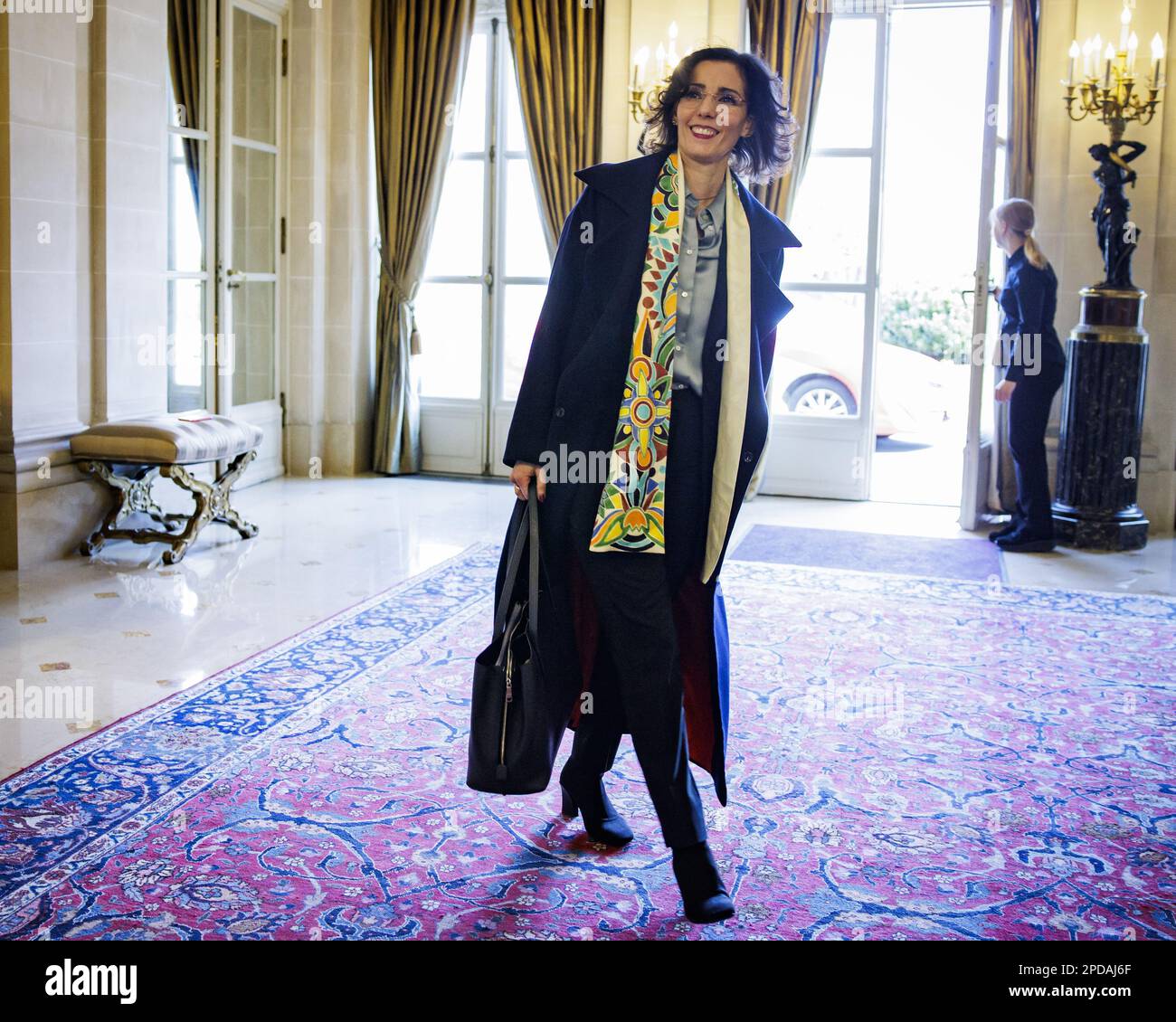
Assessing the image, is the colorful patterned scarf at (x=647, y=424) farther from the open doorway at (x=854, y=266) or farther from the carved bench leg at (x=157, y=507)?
the open doorway at (x=854, y=266)

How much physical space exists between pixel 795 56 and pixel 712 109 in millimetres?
5553

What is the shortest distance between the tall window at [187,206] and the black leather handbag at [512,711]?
466 cm

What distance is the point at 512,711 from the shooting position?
247cm

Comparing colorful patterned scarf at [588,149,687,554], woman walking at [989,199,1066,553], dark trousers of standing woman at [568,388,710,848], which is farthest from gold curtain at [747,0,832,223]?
dark trousers of standing woman at [568,388,710,848]

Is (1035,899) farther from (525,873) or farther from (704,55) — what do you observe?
(704,55)

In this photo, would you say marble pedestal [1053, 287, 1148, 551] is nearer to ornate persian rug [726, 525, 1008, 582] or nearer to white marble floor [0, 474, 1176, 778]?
white marble floor [0, 474, 1176, 778]

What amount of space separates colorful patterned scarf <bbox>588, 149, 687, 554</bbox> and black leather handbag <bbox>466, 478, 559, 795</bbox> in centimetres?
21

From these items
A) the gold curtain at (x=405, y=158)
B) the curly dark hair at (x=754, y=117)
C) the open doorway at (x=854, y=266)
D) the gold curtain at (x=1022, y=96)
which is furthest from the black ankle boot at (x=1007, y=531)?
the curly dark hair at (x=754, y=117)

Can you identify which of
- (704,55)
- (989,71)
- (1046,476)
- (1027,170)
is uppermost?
(989,71)

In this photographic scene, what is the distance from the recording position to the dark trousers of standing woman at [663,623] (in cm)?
250

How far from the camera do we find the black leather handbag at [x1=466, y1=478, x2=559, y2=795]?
8.09ft
